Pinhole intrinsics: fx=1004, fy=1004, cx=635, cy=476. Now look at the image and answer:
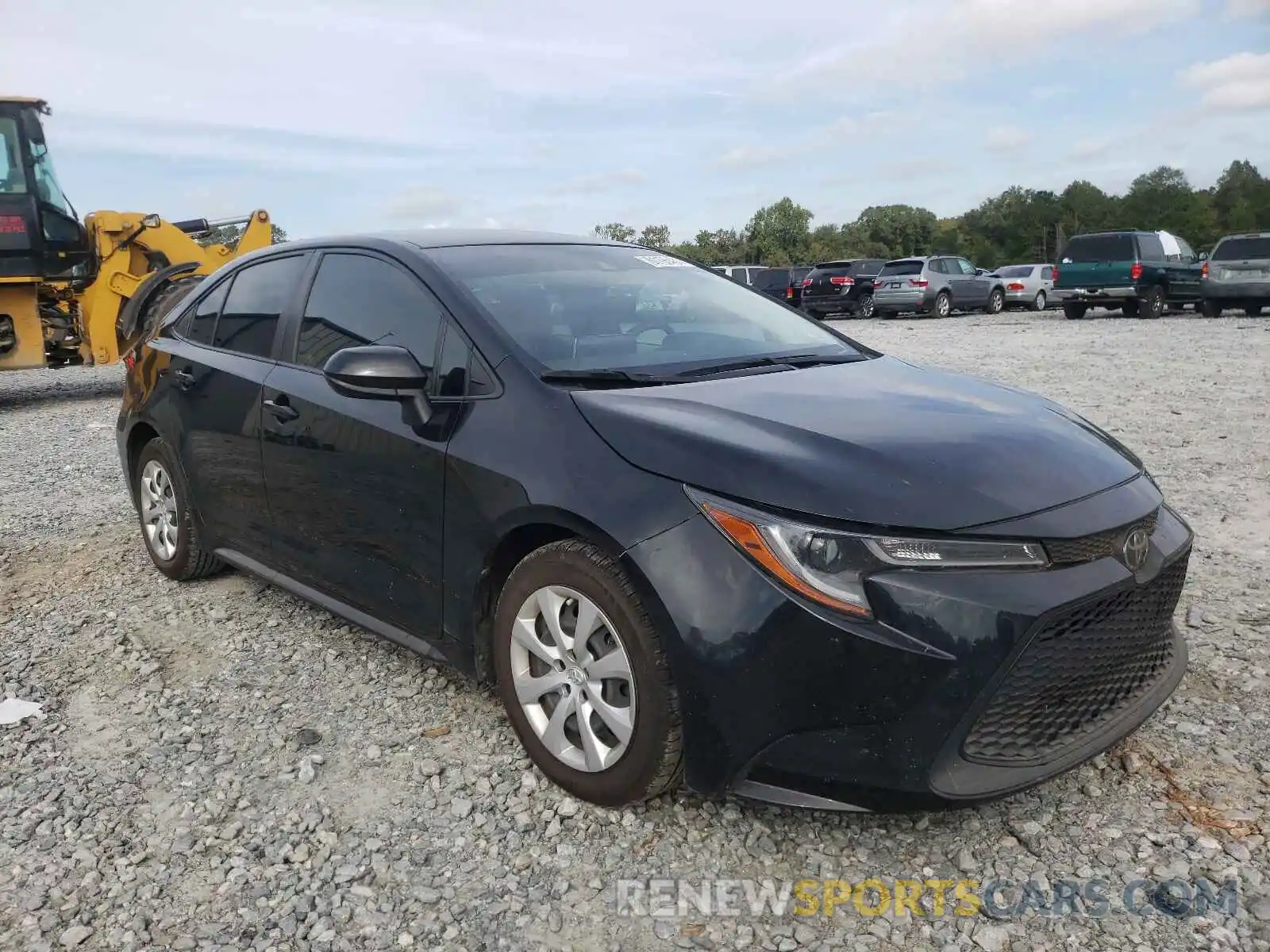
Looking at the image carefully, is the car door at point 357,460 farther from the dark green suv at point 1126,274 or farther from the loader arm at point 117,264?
the dark green suv at point 1126,274

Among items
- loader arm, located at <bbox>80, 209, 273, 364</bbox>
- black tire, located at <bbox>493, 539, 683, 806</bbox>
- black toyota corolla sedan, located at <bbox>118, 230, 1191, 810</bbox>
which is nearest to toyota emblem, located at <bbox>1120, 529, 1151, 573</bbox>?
black toyota corolla sedan, located at <bbox>118, 230, 1191, 810</bbox>

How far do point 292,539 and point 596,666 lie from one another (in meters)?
1.67

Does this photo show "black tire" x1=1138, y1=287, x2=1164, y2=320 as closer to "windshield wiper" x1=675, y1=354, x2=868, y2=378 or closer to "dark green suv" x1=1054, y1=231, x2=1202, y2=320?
"dark green suv" x1=1054, y1=231, x2=1202, y2=320

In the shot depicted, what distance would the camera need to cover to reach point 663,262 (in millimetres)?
4105

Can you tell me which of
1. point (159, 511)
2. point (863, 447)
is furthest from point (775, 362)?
point (159, 511)

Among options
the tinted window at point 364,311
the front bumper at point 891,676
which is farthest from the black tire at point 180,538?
the front bumper at point 891,676

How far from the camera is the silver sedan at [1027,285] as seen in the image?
1094 inches

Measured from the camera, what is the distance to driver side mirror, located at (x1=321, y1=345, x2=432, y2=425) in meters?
3.01

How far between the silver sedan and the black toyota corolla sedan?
26263 mm

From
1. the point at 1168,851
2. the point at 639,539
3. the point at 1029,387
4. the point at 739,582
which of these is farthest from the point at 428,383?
the point at 1029,387

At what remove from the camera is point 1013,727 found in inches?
93.0

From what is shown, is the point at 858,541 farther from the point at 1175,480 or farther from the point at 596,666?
the point at 1175,480

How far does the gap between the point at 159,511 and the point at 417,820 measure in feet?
9.01

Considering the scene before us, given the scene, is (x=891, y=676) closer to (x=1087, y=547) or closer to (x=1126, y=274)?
(x=1087, y=547)
